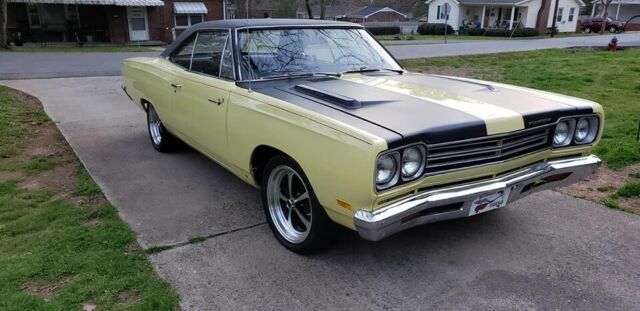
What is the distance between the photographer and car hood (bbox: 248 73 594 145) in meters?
2.82

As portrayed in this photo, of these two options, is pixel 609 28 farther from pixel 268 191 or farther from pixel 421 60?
pixel 268 191

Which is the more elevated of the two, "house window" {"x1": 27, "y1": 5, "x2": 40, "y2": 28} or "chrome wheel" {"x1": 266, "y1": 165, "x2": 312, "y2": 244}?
"house window" {"x1": 27, "y1": 5, "x2": 40, "y2": 28}

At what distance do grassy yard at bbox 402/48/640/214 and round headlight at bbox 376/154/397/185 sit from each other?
2671 millimetres

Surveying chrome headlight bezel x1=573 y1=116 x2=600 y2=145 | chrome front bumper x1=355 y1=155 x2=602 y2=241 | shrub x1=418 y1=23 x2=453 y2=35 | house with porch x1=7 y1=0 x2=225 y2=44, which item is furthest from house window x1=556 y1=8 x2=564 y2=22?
chrome front bumper x1=355 y1=155 x2=602 y2=241

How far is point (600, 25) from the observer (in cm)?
4303

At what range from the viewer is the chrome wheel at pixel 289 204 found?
11.2ft

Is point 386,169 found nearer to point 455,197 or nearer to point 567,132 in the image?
point 455,197

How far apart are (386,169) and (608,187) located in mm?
3143

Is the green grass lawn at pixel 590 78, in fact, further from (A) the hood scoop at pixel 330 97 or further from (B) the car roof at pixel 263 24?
(A) the hood scoop at pixel 330 97

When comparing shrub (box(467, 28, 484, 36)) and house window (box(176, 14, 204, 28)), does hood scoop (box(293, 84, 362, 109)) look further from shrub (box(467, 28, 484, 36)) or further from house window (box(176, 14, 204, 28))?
shrub (box(467, 28, 484, 36))

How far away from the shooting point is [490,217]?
13.3 ft

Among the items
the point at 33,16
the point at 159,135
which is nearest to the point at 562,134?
the point at 159,135

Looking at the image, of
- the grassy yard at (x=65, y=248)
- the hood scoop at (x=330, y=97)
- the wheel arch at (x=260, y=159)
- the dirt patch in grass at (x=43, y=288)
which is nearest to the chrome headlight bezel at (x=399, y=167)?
the hood scoop at (x=330, y=97)

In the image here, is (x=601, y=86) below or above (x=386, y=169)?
below
